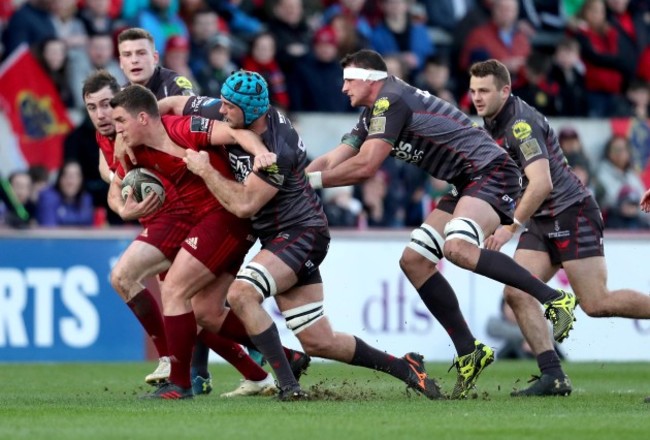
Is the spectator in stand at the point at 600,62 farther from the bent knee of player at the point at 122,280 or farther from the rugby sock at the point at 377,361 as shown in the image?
the bent knee of player at the point at 122,280

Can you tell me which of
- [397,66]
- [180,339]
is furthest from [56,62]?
[180,339]

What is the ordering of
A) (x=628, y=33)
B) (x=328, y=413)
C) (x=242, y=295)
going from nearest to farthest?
(x=328, y=413), (x=242, y=295), (x=628, y=33)

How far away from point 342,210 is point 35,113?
3955 millimetres

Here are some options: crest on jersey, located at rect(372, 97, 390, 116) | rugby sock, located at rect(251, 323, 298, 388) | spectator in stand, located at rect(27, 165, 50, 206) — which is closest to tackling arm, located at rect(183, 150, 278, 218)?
rugby sock, located at rect(251, 323, 298, 388)

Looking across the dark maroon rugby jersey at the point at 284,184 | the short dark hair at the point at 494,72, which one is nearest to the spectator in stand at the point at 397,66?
the short dark hair at the point at 494,72

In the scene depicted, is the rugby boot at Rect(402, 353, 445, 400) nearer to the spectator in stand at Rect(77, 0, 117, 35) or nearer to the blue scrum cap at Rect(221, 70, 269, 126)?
the blue scrum cap at Rect(221, 70, 269, 126)

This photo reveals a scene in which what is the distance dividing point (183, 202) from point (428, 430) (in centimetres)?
338

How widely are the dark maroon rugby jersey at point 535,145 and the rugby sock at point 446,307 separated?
3.99ft

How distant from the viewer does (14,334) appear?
15.9m

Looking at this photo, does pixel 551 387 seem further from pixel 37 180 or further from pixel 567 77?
pixel 567 77

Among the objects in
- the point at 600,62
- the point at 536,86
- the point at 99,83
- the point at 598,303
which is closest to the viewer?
the point at 99,83

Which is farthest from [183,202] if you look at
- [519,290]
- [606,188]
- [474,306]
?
[606,188]

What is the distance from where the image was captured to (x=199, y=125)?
10.7 m

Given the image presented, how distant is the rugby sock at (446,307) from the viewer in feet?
36.1
